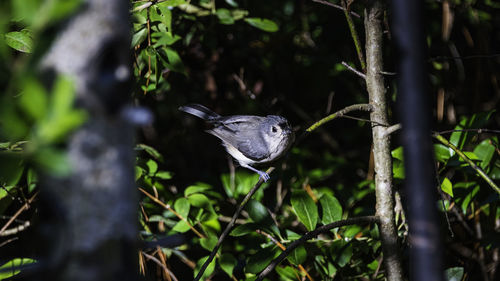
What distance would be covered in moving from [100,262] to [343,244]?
1.50 m

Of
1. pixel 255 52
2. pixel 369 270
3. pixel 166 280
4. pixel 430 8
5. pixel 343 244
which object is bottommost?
pixel 166 280

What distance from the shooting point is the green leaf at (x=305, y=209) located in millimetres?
2090

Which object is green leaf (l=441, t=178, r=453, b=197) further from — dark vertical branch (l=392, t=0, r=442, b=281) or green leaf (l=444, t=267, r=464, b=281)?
dark vertical branch (l=392, t=0, r=442, b=281)

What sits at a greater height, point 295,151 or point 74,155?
point 74,155

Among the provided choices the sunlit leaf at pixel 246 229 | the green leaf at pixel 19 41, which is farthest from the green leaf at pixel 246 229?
the green leaf at pixel 19 41

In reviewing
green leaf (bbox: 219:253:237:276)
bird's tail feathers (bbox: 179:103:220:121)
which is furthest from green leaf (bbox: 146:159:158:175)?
bird's tail feathers (bbox: 179:103:220:121)

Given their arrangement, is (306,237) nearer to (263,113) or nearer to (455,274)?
(455,274)

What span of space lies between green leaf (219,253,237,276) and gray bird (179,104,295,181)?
1.00 m

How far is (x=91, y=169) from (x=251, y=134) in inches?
104

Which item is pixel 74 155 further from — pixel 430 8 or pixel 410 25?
pixel 430 8

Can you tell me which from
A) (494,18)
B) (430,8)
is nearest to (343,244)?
(430,8)

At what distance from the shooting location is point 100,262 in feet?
2.71

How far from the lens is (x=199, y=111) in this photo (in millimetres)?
3250

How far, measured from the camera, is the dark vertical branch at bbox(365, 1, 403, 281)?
1818mm
